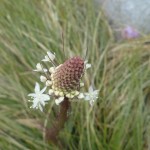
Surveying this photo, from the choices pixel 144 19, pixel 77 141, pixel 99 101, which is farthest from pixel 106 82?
pixel 144 19

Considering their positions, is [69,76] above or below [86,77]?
below

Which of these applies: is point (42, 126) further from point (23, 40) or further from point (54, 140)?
point (23, 40)

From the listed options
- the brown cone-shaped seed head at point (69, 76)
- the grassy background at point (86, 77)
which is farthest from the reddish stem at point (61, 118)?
the grassy background at point (86, 77)

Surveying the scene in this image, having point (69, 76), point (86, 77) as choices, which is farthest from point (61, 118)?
point (86, 77)

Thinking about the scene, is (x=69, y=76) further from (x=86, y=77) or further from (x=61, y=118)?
(x=86, y=77)

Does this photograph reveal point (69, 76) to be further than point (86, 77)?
No

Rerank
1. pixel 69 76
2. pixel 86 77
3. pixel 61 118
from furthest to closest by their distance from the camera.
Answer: pixel 86 77 < pixel 61 118 < pixel 69 76
